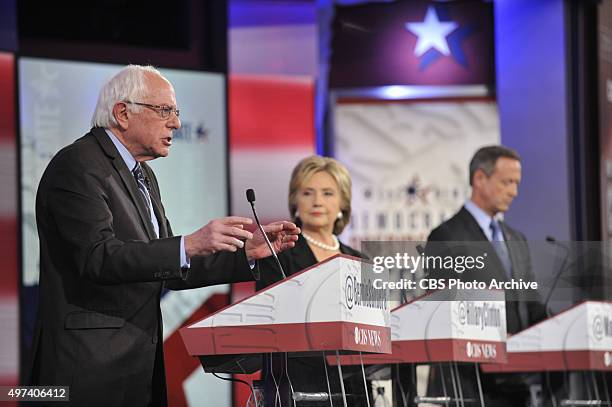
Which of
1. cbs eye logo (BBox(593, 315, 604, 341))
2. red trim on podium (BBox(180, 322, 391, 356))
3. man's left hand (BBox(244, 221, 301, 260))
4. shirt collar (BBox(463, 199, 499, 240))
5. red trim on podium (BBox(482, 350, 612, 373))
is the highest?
shirt collar (BBox(463, 199, 499, 240))

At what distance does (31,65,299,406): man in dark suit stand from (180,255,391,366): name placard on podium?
14cm

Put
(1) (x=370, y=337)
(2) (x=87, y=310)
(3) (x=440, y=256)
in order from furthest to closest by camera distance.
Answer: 1. (3) (x=440, y=256)
2. (1) (x=370, y=337)
3. (2) (x=87, y=310)

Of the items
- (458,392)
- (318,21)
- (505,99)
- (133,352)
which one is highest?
(318,21)

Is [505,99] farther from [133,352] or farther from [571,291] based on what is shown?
[133,352]

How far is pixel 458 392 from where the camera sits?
13.6 ft

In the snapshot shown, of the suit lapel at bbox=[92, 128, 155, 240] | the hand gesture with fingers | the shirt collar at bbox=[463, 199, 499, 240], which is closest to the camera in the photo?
the hand gesture with fingers

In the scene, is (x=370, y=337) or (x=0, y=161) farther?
(x=0, y=161)

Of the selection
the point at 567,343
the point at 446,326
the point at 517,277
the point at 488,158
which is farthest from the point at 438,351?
the point at 488,158

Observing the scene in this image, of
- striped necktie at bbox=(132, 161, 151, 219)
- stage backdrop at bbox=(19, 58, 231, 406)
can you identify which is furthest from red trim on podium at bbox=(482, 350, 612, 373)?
stage backdrop at bbox=(19, 58, 231, 406)

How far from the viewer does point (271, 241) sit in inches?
130

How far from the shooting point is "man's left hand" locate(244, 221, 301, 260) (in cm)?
325

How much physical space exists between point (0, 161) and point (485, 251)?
10.6ft

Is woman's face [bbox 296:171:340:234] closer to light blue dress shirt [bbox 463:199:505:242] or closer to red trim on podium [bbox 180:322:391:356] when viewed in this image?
light blue dress shirt [bbox 463:199:505:242]

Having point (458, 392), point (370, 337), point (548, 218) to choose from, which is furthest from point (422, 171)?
point (370, 337)
